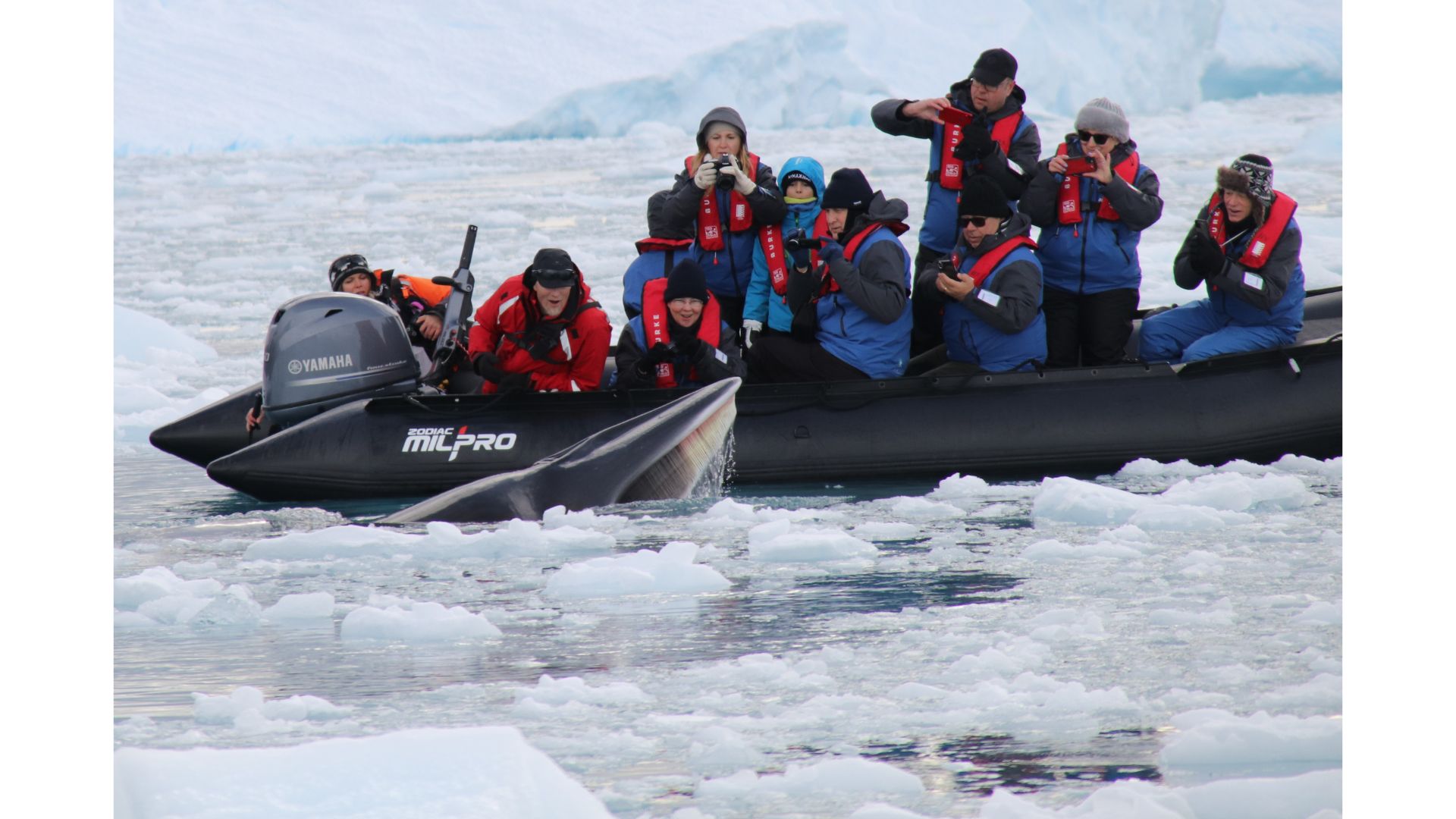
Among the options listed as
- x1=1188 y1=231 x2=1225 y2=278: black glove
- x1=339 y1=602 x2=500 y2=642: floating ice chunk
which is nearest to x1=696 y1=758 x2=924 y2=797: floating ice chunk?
x1=339 y1=602 x2=500 y2=642: floating ice chunk

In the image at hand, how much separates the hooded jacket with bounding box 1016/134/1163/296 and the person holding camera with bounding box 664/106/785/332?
101 cm

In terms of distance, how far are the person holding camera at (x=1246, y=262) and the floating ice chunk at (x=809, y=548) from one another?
1.96 meters

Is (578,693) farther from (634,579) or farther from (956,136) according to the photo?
(956,136)

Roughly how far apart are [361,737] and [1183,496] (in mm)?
3097

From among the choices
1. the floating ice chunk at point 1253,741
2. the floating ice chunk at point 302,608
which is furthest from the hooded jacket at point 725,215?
the floating ice chunk at point 1253,741

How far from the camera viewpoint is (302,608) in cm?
414

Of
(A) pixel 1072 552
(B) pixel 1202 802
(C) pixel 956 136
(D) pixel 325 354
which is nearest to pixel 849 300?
(C) pixel 956 136

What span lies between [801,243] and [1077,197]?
1.11m

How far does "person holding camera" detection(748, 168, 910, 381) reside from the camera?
568cm

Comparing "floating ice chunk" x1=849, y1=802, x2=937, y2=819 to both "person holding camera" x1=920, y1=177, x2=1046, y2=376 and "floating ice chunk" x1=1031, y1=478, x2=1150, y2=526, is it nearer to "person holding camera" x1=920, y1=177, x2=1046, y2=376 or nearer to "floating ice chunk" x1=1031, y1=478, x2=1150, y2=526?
"floating ice chunk" x1=1031, y1=478, x2=1150, y2=526

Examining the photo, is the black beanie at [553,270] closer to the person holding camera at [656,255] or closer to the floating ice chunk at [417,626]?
the person holding camera at [656,255]

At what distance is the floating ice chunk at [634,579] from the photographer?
4297 millimetres

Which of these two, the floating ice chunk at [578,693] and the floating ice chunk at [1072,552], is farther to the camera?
the floating ice chunk at [1072,552]
